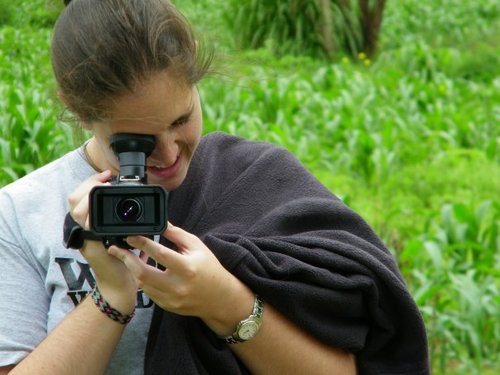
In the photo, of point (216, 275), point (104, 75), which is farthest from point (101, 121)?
point (216, 275)

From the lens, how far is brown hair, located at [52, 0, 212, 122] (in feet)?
6.32

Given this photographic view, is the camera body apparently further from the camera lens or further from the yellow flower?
the yellow flower

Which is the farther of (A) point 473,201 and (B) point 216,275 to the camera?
(A) point 473,201

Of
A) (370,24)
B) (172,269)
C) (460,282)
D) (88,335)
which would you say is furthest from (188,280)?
(370,24)

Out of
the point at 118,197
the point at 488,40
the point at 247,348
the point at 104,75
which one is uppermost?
the point at 104,75

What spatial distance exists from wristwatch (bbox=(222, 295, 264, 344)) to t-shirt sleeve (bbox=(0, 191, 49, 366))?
1.28 feet

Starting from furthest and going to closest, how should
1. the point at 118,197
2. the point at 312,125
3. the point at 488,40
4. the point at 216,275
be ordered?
the point at 488,40
the point at 312,125
the point at 216,275
the point at 118,197

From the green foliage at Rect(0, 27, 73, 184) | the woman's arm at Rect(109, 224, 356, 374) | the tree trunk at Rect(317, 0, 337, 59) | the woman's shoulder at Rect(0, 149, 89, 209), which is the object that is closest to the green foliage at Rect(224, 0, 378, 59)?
the tree trunk at Rect(317, 0, 337, 59)

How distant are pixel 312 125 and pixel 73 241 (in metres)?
5.58

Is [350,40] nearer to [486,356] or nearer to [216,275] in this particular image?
[486,356]

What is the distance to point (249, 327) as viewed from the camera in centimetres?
192

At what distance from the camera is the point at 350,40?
11.3 meters

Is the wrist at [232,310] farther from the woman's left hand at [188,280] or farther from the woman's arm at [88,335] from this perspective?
the woman's arm at [88,335]

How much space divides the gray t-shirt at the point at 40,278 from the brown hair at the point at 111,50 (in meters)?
0.22
